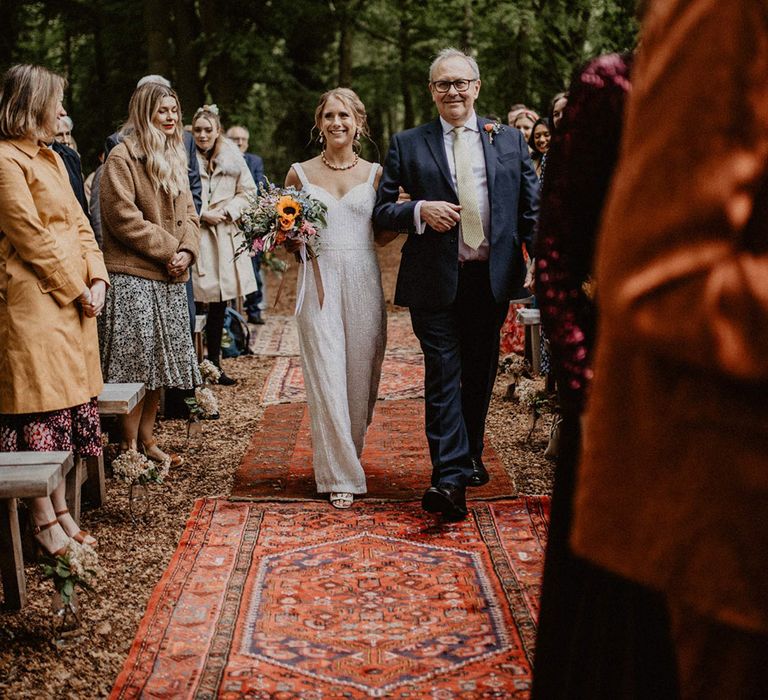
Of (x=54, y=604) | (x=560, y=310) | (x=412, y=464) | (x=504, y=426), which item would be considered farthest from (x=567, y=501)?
(x=504, y=426)

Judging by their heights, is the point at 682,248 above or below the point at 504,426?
above

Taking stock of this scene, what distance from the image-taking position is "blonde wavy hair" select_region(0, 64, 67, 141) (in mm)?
4746

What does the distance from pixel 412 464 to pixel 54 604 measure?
3.23 meters

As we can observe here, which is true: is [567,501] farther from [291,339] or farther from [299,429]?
[291,339]

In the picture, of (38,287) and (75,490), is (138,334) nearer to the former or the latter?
(75,490)

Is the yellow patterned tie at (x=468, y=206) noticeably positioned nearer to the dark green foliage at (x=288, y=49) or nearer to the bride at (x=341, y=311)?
the bride at (x=341, y=311)

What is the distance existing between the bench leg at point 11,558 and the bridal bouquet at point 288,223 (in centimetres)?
217

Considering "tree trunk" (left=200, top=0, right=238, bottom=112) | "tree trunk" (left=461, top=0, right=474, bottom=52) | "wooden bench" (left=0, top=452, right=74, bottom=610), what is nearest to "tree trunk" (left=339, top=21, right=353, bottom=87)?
"tree trunk" (left=200, top=0, right=238, bottom=112)

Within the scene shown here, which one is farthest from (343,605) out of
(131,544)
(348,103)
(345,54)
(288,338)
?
(345,54)

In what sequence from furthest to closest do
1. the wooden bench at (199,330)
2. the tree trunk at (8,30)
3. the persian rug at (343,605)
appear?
the tree trunk at (8,30) → the wooden bench at (199,330) → the persian rug at (343,605)

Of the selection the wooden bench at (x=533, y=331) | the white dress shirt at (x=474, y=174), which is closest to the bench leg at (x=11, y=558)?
the white dress shirt at (x=474, y=174)

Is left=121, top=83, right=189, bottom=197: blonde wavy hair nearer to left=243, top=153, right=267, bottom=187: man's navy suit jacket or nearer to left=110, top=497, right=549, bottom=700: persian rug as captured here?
left=110, top=497, right=549, bottom=700: persian rug

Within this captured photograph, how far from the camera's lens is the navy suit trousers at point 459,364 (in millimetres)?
5648

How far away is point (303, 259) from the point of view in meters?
6.17
